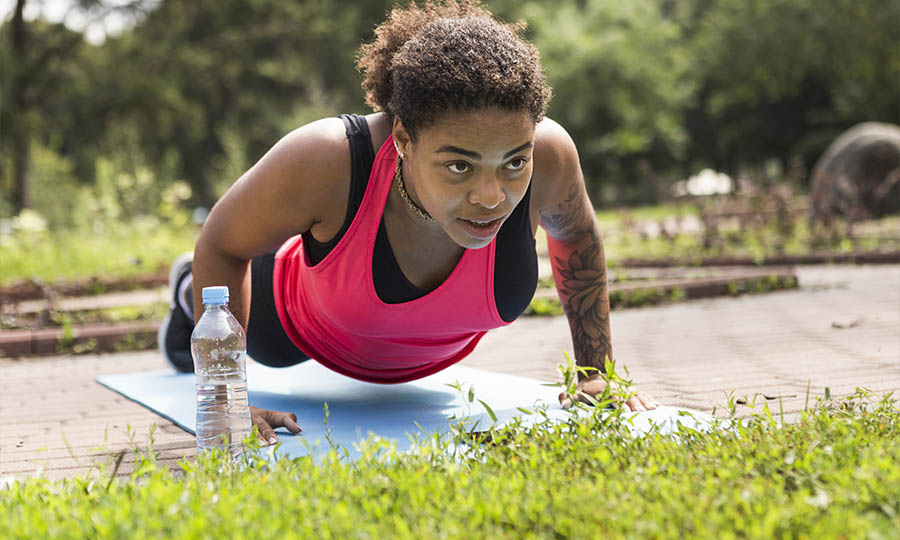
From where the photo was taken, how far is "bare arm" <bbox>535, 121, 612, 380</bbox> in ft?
11.7

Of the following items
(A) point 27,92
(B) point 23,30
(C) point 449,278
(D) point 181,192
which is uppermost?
(B) point 23,30

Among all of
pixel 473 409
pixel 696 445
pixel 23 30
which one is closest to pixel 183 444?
pixel 473 409

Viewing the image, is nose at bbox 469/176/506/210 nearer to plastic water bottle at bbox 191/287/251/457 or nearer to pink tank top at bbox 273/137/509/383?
pink tank top at bbox 273/137/509/383

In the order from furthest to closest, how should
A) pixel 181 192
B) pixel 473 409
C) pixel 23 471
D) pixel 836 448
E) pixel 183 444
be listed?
pixel 181 192, pixel 473 409, pixel 183 444, pixel 23 471, pixel 836 448

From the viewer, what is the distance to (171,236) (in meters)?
12.8

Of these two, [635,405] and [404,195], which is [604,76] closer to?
[635,405]

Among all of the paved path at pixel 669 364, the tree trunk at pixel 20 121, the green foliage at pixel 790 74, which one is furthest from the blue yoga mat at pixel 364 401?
the green foliage at pixel 790 74

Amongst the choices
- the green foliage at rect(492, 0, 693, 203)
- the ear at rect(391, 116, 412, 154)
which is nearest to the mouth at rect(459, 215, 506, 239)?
the ear at rect(391, 116, 412, 154)

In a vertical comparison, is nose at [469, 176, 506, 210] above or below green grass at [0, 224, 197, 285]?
above

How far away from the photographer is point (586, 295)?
3740 millimetres

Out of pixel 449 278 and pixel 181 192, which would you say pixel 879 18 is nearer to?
pixel 181 192

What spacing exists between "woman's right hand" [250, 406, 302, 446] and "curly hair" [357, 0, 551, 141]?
1.21 m

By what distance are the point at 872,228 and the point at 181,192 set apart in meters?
10.1

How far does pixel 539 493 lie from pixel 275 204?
157cm
